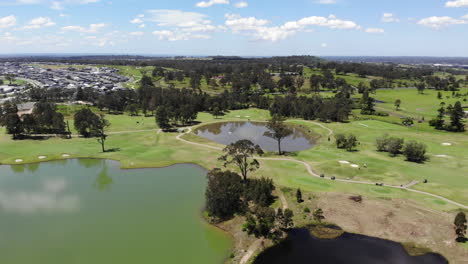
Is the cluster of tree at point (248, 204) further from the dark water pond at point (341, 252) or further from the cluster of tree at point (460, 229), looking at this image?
the cluster of tree at point (460, 229)

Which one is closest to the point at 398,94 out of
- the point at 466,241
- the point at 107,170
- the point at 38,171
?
the point at 466,241

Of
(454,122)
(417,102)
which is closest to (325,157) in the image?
(454,122)

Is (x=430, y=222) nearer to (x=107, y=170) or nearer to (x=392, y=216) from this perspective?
(x=392, y=216)

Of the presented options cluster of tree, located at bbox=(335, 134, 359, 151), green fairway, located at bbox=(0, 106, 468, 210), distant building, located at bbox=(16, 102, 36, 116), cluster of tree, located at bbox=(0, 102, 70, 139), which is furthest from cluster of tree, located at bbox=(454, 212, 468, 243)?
distant building, located at bbox=(16, 102, 36, 116)

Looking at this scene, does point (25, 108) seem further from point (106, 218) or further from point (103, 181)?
point (106, 218)

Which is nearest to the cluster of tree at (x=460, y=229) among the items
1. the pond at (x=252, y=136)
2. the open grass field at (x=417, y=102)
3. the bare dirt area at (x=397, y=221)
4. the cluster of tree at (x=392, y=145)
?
the bare dirt area at (x=397, y=221)
